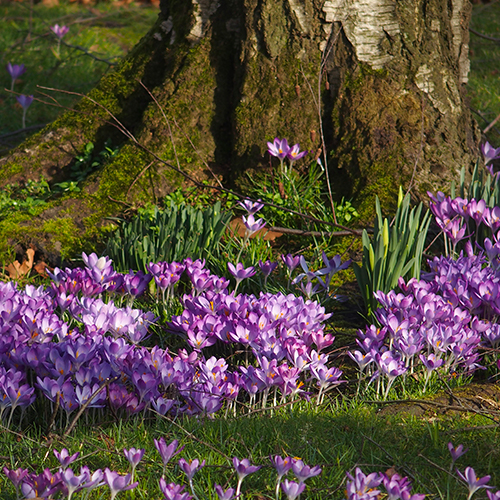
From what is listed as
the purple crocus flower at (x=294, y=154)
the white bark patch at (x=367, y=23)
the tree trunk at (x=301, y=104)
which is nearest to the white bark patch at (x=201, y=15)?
the tree trunk at (x=301, y=104)

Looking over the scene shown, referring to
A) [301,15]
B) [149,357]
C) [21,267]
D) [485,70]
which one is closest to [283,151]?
[301,15]

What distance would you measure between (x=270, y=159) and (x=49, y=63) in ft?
16.6

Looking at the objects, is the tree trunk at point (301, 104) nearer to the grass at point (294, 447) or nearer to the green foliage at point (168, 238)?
the green foliage at point (168, 238)

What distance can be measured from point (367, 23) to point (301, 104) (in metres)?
0.67

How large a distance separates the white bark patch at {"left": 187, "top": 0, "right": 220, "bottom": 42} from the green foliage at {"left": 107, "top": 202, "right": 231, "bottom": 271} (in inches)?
53.5

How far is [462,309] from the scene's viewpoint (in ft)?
9.03

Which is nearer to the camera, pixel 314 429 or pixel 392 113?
pixel 314 429

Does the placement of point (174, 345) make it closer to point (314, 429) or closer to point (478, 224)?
point (314, 429)

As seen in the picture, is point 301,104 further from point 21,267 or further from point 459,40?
point 21,267

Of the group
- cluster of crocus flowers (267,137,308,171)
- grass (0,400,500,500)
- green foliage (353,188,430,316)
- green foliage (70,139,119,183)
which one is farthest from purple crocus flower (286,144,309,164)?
grass (0,400,500,500)

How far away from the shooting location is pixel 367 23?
3.85m

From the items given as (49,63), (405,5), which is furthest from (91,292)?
(49,63)

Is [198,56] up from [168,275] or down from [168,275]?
up

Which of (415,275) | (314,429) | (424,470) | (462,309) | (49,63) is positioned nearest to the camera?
(424,470)
